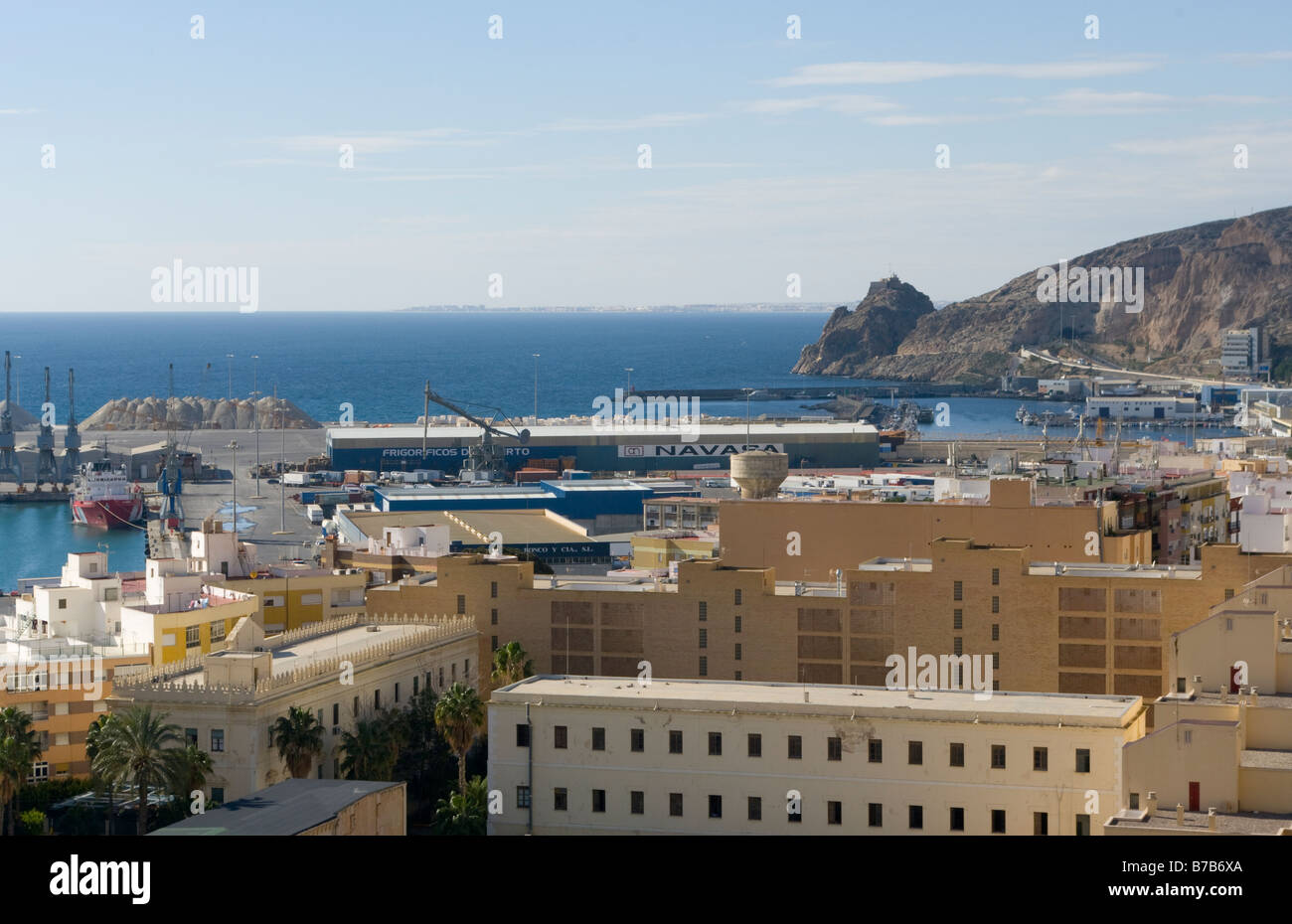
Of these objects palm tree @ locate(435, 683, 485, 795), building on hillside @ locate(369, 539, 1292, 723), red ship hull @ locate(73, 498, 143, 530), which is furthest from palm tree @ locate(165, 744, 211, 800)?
red ship hull @ locate(73, 498, 143, 530)

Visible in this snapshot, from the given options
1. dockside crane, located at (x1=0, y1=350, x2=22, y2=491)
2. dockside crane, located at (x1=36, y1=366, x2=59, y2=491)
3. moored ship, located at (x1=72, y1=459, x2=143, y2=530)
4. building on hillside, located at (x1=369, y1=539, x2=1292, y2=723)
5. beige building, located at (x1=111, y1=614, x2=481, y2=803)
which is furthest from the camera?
dockside crane, located at (x1=0, y1=350, x2=22, y2=491)

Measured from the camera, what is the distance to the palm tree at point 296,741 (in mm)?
35562

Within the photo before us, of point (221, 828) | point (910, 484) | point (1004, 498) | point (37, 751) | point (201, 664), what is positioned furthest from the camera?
point (910, 484)

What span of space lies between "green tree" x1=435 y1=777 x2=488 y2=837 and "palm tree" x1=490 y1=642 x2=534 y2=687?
279 inches

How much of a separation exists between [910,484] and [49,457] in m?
80.5

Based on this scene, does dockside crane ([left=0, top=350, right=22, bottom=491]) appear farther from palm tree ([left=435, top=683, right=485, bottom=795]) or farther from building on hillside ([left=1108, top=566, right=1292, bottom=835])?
building on hillside ([left=1108, top=566, right=1292, bottom=835])

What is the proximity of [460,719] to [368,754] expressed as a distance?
2159 millimetres

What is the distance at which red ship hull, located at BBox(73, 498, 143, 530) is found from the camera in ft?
391

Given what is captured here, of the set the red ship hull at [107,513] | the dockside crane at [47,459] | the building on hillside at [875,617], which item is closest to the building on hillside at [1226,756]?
the building on hillside at [875,617]

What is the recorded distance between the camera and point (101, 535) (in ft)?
380

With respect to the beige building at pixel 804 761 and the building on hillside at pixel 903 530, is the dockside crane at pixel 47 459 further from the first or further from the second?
the beige building at pixel 804 761

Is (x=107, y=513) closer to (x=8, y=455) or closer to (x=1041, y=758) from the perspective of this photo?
(x=8, y=455)
